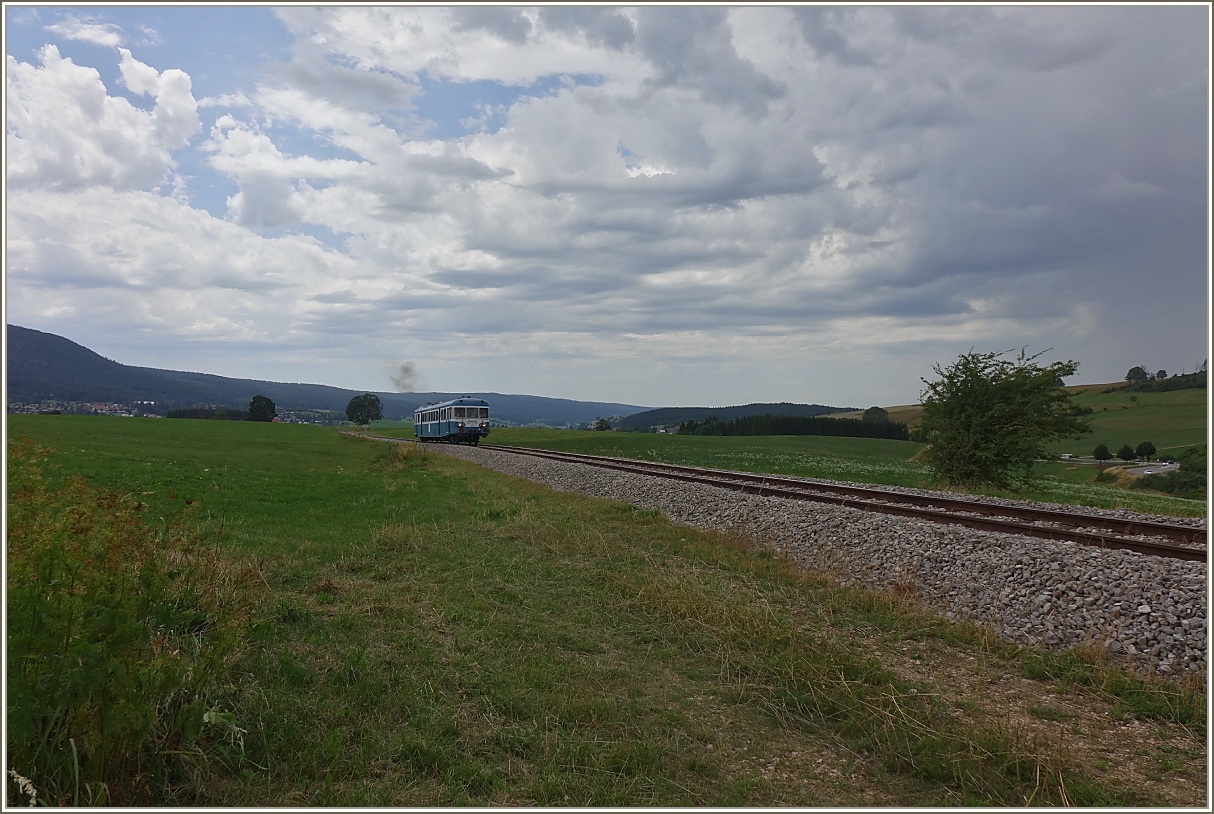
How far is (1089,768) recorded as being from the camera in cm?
504

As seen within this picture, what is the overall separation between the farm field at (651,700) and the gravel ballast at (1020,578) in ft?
2.25

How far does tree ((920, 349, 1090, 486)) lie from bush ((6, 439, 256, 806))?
84.0ft

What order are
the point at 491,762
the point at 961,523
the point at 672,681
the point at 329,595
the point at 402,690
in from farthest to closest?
the point at 961,523
the point at 329,595
the point at 672,681
the point at 402,690
the point at 491,762

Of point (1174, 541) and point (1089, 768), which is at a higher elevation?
point (1174, 541)

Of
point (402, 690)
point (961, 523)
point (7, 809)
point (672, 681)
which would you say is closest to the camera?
point (7, 809)

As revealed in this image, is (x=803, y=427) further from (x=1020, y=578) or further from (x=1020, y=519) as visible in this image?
(x=1020, y=578)

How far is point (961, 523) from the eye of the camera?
41.9ft

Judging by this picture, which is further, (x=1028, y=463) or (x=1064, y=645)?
(x=1028, y=463)

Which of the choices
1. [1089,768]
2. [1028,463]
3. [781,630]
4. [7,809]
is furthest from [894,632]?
[1028,463]

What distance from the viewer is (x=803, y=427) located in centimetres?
9225

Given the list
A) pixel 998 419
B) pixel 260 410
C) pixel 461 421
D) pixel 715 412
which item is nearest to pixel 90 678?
Result: pixel 998 419

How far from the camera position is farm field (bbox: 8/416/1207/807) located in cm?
466

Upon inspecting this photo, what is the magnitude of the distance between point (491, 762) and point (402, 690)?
4.73 feet

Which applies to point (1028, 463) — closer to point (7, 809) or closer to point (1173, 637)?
point (1173, 637)
